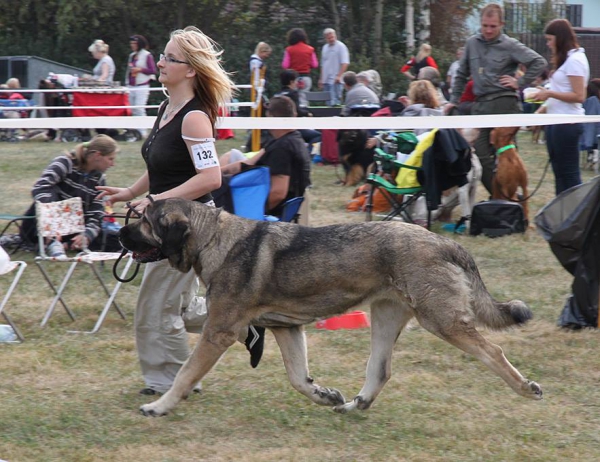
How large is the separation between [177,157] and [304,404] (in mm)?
1570

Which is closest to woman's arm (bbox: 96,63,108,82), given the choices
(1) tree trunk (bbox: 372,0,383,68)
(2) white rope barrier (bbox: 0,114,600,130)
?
(1) tree trunk (bbox: 372,0,383,68)

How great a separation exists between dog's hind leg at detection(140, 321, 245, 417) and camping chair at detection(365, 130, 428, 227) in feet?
17.4

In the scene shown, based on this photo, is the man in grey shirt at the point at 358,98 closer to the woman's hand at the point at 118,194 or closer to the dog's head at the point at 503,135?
the dog's head at the point at 503,135

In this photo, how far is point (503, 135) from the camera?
984 centimetres

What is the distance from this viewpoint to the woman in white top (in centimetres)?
812

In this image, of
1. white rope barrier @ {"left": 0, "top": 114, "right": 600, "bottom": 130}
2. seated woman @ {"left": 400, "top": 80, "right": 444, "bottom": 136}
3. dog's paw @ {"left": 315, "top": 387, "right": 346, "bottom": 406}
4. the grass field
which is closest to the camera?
the grass field

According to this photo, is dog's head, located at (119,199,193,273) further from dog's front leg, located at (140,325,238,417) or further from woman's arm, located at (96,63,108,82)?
woman's arm, located at (96,63,108,82)

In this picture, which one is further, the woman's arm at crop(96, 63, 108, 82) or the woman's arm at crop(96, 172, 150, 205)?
the woman's arm at crop(96, 63, 108, 82)

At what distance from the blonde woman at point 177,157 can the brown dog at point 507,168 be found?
5.66 metres

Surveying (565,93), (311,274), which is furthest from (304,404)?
(565,93)

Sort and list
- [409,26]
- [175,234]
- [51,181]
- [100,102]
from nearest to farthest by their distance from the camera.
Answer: [175,234] < [51,181] < [100,102] < [409,26]

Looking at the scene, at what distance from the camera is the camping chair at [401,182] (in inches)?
386

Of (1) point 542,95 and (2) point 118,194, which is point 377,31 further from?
(2) point 118,194

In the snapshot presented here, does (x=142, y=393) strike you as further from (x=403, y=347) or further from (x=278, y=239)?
(x=403, y=347)
